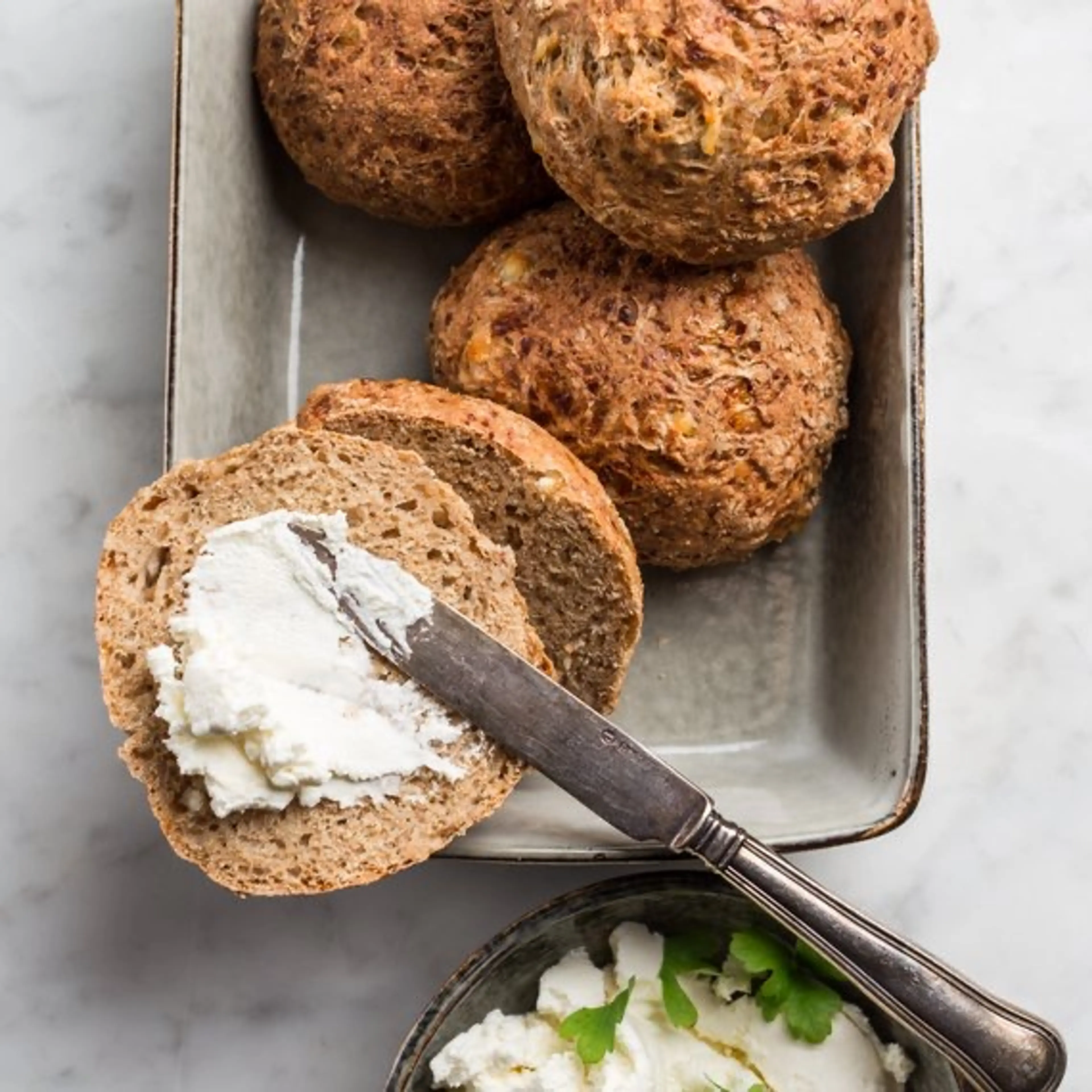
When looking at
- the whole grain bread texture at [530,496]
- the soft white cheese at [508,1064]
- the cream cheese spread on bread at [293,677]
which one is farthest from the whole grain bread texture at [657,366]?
the soft white cheese at [508,1064]

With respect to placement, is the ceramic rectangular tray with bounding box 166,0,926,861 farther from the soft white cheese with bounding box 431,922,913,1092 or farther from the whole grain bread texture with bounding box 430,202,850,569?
the soft white cheese with bounding box 431,922,913,1092

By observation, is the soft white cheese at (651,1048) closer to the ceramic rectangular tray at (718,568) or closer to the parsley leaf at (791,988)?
the parsley leaf at (791,988)

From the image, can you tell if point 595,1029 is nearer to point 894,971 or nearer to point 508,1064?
point 508,1064

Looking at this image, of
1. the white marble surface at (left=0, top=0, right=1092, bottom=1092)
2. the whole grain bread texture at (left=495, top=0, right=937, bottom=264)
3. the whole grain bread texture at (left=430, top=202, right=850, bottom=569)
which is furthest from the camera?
the white marble surface at (left=0, top=0, right=1092, bottom=1092)

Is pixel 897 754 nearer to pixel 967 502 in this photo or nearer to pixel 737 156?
pixel 967 502

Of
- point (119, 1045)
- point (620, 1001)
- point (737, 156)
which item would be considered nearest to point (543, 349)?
point (737, 156)

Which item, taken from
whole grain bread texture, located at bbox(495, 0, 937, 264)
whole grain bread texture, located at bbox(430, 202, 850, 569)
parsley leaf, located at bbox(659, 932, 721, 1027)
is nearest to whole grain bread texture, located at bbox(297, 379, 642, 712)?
whole grain bread texture, located at bbox(430, 202, 850, 569)
